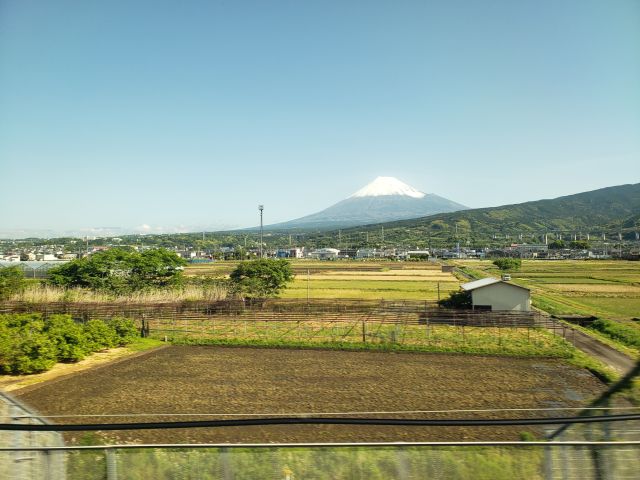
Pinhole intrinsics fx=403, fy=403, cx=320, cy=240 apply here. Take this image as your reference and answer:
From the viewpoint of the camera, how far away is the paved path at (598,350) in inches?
568

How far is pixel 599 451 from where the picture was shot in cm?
211

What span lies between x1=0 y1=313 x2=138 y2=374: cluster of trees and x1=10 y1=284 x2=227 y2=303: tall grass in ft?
28.1

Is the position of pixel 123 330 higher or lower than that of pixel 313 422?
lower

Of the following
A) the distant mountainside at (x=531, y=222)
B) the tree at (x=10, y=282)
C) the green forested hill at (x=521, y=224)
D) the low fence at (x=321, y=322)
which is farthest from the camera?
the distant mountainside at (x=531, y=222)

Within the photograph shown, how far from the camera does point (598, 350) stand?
16438mm

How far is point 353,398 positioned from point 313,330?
9.97 metres

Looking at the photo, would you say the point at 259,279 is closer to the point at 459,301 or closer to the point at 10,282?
the point at 459,301

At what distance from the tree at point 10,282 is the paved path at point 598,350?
108 ft

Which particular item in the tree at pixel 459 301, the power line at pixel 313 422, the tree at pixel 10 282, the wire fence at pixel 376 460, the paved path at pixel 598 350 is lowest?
the paved path at pixel 598 350

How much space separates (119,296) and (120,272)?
3303 mm

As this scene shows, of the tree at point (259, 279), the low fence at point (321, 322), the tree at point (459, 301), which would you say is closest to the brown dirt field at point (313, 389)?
the low fence at point (321, 322)

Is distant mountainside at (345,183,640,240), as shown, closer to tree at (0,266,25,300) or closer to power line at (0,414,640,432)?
tree at (0,266,25,300)

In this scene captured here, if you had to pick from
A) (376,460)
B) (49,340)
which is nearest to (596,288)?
(49,340)

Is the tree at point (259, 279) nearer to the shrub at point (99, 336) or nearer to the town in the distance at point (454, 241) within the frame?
the shrub at point (99, 336)
